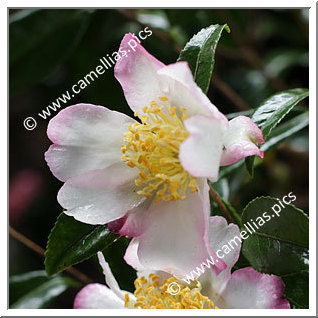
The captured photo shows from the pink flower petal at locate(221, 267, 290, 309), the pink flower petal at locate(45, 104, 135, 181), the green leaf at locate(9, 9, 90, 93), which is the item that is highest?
the green leaf at locate(9, 9, 90, 93)

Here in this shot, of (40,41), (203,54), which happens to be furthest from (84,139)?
(40,41)

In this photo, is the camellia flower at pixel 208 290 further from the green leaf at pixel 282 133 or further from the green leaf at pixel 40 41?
the green leaf at pixel 40 41

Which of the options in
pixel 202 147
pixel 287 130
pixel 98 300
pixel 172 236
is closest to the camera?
pixel 202 147

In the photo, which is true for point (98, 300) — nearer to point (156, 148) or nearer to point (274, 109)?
point (156, 148)

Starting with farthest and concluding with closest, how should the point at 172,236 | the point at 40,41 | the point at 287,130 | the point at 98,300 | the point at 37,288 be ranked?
the point at 40,41
the point at 37,288
the point at 287,130
the point at 98,300
the point at 172,236

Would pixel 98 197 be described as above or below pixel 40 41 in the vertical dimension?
below

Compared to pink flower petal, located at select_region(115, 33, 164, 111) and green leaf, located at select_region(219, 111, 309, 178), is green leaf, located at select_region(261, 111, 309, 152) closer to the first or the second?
green leaf, located at select_region(219, 111, 309, 178)

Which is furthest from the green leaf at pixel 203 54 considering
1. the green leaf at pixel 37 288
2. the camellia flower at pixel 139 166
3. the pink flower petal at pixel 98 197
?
the green leaf at pixel 37 288

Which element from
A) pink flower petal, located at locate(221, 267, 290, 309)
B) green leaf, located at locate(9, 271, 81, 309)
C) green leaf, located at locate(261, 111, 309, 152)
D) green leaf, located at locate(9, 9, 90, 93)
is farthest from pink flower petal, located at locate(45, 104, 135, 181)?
green leaf, located at locate(9, 9, 90, 93)
